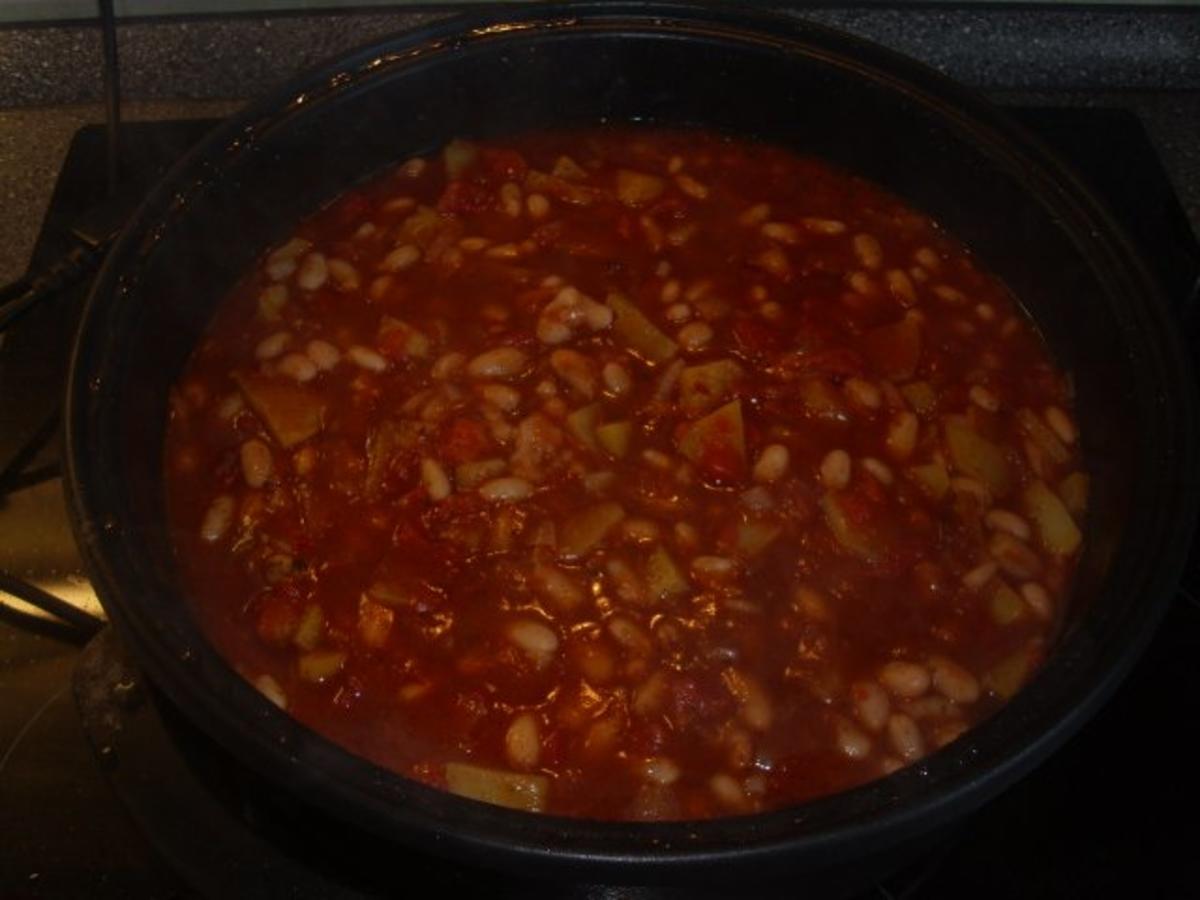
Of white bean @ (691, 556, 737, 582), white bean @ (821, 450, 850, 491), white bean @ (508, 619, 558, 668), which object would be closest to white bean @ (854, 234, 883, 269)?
white bean @ (821, 450, 850, 491)

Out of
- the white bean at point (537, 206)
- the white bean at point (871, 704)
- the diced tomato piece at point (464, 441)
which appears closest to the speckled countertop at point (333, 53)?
the white bean at point (537, 206)

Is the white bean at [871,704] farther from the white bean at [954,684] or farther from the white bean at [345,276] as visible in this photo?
the white bean at [345,276]

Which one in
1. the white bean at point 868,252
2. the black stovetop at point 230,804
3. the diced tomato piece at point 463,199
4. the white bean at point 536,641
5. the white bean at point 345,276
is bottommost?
the black stovetop at point 230,804

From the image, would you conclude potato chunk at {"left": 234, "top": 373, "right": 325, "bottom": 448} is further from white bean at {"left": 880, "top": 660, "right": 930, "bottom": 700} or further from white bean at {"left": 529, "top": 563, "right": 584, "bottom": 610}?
white bean at {"left": 880, "top": 660, "right": 930, "bottom": 700}

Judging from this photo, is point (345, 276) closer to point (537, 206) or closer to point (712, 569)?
point (537, 206)

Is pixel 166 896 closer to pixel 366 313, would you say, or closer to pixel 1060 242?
pixel 366 313

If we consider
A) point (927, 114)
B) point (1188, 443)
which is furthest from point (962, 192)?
point (1188, 443)
